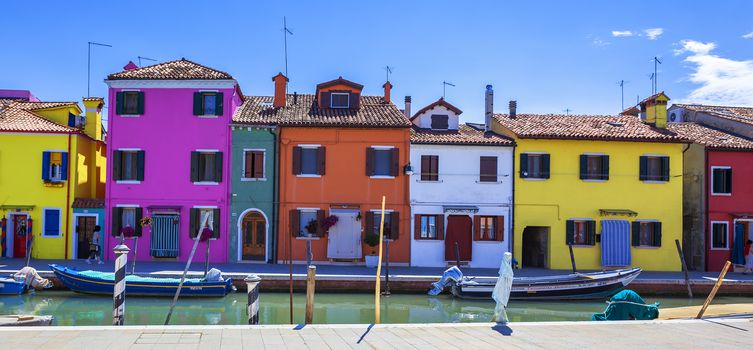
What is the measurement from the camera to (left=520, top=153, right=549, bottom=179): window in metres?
27.0

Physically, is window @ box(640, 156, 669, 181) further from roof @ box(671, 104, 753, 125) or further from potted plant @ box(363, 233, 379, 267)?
potted plant @ box(363, 233, 379, 267)

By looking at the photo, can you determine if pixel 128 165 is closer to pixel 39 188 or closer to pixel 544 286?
pixel 39 188

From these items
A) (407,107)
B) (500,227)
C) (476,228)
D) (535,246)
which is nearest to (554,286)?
(500,227)

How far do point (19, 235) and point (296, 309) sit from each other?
46.8ft

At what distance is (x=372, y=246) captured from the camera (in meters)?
26.3

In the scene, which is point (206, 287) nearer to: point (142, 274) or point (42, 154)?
Answer: point (142, 274)

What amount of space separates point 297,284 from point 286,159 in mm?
6670

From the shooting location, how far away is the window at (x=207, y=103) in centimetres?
2680

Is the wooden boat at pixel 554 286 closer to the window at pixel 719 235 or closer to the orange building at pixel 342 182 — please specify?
the orange building at pixel 342 182

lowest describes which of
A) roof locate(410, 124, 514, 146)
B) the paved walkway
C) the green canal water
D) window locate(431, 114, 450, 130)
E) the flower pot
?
the green canal water

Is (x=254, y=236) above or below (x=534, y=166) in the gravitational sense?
below

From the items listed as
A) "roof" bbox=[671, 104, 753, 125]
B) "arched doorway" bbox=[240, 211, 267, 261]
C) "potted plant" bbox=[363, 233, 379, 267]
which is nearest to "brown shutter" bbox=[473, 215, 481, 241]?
"potted plant" bbox=[363, 233, 379, 267]

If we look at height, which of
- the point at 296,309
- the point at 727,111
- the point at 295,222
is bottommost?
the point at 296,309

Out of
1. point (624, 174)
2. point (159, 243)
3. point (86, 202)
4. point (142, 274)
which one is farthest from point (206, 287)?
point (624, 174)
